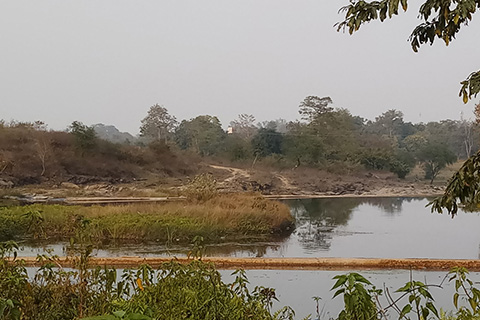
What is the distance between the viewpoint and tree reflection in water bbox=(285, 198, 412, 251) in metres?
9.59

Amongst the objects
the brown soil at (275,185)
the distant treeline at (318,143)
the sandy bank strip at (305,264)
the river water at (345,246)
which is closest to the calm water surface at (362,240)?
the river water at (345,246)

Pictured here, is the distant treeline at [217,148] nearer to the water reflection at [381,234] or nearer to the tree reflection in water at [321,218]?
the tree reflection in water at [321,218]

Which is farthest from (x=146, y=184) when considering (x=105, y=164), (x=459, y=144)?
(x=459, y=144)

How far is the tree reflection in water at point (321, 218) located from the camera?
959cm

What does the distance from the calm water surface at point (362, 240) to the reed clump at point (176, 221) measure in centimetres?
64

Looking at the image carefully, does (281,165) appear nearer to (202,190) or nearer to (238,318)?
(202,190)

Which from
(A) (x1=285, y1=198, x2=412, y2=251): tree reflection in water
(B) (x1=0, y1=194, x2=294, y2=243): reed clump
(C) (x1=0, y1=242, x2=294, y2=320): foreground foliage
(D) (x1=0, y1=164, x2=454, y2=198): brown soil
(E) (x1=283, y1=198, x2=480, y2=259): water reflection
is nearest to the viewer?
(C) (x1=0, y1=242, x2=294, y2=320): foreground foliage

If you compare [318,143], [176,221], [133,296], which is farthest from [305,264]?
[318,143]

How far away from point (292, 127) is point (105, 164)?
1153cm

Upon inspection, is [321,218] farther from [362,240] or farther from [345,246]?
[345,246]

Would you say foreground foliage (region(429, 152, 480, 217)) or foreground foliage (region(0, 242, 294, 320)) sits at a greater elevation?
foreground foliage (region(429, 152, 480, 217))

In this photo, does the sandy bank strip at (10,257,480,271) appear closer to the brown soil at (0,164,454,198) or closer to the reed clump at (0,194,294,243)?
the reed clump at (0,194,294,243)

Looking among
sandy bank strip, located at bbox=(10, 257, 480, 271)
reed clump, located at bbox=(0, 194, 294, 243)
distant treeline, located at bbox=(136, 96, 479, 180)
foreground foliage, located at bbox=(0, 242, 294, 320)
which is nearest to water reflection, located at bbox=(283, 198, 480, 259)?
reed clump, located at bbox=(0, 194, 294, 243)

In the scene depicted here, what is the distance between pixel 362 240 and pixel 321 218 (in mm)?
3901
